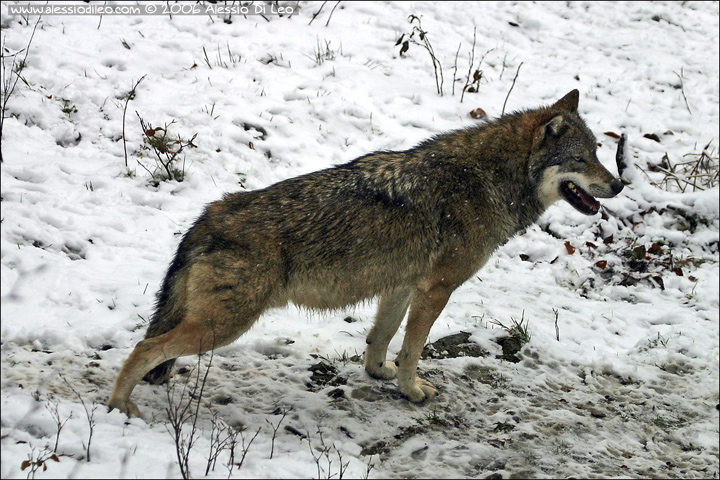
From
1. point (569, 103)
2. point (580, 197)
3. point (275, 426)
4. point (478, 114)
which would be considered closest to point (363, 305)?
point (275, 426)

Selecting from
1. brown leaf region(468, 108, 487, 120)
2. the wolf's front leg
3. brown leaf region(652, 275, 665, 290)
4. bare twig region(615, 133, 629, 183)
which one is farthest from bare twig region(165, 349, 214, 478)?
bare twig region(615, 133, 629, 183)

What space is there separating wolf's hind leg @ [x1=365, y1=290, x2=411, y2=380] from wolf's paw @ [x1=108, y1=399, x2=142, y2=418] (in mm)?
1811

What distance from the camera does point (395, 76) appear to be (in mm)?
9367

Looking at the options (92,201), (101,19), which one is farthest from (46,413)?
(101,19)

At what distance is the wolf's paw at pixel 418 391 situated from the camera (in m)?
4.64

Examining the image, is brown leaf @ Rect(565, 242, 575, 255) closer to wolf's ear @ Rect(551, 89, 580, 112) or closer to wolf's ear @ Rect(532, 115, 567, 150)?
wolf's ear @ Rect(551, 89, 580, 112)

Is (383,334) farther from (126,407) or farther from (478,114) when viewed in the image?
(478,114)

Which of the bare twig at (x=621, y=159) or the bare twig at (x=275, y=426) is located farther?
the bare twig at (x=621, y=159)

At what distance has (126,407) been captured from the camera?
12.9 ft

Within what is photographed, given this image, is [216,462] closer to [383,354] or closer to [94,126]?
[383,354]

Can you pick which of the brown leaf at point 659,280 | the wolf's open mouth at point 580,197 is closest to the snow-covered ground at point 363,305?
the brown leaf at point 659,280

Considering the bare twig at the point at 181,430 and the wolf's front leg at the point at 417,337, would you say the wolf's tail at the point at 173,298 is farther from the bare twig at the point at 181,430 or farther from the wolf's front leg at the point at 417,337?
A: the wolf's front leg at the point at 417,337

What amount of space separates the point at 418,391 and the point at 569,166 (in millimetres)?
2087

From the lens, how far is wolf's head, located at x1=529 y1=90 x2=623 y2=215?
480 cm
